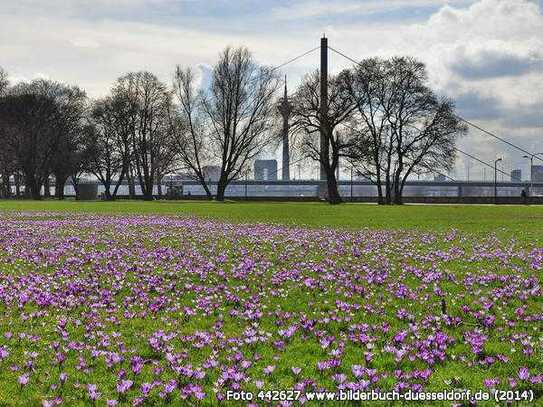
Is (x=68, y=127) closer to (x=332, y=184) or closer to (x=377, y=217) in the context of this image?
(x=332, y=184)

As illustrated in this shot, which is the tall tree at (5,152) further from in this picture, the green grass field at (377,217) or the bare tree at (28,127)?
the green grass field at (377,217)

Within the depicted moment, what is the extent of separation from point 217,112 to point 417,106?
89.2ft

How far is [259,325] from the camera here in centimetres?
810

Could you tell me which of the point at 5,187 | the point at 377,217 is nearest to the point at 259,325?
the point at 377,217

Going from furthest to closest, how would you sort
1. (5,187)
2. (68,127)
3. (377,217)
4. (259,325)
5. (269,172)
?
(269,172)
(5,187)
(68,127)
(377,217)
(259,325)

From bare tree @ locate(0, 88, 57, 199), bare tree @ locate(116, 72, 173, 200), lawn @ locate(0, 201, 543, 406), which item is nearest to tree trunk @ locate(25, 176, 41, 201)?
bare tree @ locate(0, 88, 57, 199)

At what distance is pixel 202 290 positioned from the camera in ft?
34.4

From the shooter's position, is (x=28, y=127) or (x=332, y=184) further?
(x=28, y=127)

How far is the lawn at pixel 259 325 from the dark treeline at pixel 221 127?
55.2m

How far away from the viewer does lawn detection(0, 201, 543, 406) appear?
5.73 m

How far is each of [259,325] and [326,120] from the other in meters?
60.7

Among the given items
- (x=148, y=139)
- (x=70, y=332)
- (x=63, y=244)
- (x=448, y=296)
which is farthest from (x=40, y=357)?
(x=148, y=139)

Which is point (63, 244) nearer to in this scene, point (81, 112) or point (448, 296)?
point (448, 296)

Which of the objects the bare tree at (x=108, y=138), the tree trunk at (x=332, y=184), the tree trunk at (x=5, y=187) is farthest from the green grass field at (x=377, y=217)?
the tree trunk at (x=5, y=187)
